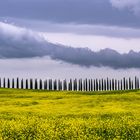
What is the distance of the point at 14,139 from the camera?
25625 mm

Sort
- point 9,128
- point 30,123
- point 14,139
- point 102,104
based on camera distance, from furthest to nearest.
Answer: point 102,104
point 30,123
point 9,128
point 14,139

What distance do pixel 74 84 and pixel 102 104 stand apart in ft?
215

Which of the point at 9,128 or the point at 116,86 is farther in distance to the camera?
the point at 116,86

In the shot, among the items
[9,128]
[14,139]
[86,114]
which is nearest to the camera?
[14,139]

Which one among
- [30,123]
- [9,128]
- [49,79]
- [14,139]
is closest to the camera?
[14,139]

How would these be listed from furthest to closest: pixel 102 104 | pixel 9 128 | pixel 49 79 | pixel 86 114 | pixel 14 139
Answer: pixel 49 79 → pixel 102 104 → pixel 86 114 → pixel 9 128 → pixel 14 139

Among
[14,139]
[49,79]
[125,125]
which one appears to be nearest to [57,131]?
[14,139]

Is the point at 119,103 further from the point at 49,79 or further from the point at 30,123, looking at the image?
the point at 49,79

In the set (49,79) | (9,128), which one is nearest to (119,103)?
(9,128)

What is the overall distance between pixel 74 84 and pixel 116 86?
9537 millimetres

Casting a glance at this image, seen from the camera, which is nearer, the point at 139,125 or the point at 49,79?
the point at 139,125

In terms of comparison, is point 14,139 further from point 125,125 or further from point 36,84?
point 36,84

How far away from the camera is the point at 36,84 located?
118 metres

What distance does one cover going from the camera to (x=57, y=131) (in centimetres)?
2614
